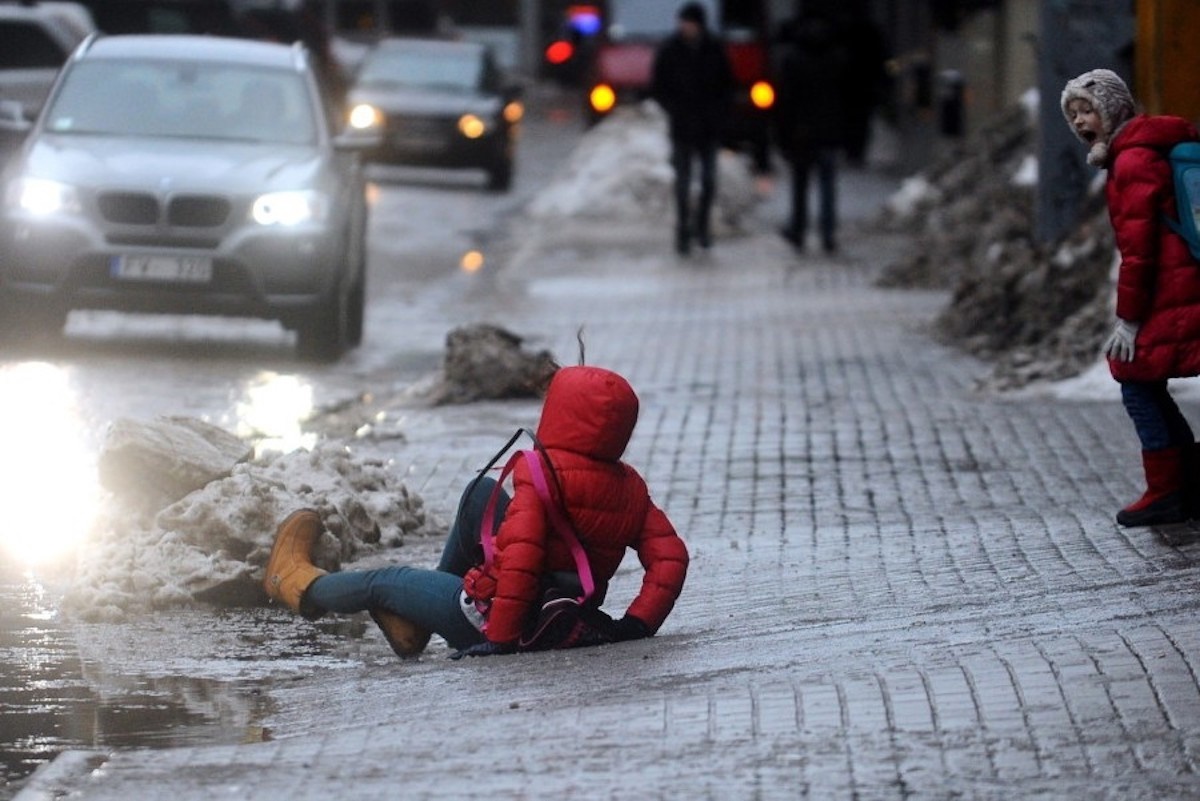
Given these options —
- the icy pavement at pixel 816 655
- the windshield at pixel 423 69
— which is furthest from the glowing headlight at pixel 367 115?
the icy pavement at pixel 816 655

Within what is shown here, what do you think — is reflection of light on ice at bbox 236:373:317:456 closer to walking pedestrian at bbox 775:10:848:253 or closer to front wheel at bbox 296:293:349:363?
front wheel at bbox 296:293:349:363

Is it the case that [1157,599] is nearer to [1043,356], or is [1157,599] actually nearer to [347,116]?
[1043,356]

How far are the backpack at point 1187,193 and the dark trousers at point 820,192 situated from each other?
13.3m

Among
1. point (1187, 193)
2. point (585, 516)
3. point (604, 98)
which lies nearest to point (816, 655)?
point (585, 516)

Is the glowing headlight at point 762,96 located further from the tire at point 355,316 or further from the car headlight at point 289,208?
the car headlight at point 289,208

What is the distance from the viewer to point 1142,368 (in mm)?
8070

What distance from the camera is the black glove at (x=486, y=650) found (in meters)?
6.56

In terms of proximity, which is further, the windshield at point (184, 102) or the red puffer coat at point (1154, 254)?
the windshield at point (184, 102)

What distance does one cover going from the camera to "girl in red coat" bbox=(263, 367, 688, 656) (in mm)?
6406

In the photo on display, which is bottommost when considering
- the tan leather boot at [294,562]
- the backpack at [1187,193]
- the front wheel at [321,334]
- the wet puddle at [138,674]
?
the front wheel at [321,334]

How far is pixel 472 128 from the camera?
29016 mm

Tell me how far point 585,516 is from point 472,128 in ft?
75.0

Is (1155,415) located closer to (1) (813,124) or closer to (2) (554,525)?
(2) (554,525)

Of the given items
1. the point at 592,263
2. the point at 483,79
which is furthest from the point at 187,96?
the point at 483,79
